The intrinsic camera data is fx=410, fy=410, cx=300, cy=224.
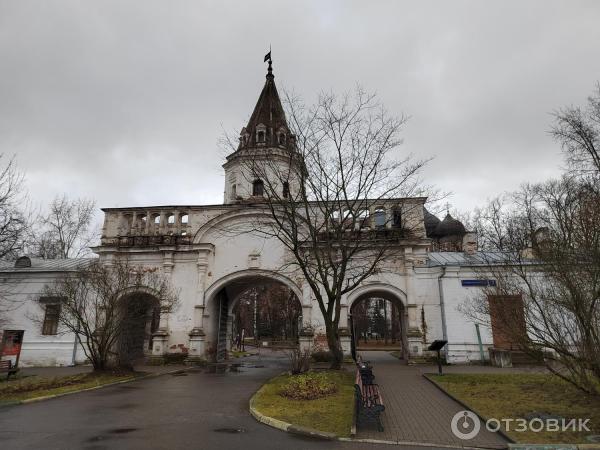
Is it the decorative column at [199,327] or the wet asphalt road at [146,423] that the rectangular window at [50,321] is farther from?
the wet asphalt road at [146,423]

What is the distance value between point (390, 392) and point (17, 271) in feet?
68.5

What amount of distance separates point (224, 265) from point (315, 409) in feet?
46.2

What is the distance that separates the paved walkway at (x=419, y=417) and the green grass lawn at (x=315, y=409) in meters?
0.61

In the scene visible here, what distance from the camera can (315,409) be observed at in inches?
354

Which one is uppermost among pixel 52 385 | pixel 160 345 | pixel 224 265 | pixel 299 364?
pixel 224 265

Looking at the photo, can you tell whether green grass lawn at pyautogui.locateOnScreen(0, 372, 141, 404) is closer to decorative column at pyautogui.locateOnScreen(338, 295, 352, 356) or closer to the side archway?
decorative column at pyautogui.locateOnScreen(338, 295, 352, 356)

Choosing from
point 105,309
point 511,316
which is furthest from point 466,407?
point 105,309

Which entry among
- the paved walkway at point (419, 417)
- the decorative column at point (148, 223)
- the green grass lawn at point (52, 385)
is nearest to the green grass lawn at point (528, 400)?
the paved walkway at point (419, 417)

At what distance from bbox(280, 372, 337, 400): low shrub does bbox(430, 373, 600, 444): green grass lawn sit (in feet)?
10.6

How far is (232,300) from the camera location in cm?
2612

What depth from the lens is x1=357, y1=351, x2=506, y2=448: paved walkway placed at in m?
6.93

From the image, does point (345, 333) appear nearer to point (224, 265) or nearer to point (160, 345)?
point (224, 265)

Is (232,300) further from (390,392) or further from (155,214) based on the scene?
(390,392)

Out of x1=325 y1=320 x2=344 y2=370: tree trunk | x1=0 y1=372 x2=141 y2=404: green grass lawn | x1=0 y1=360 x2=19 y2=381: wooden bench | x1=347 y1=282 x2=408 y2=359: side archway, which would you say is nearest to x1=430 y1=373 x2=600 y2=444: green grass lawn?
x1=325 y1=320 x2=344 y2=370: tree trunk
